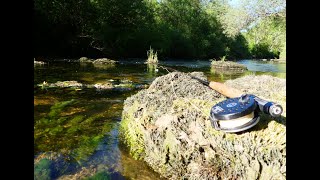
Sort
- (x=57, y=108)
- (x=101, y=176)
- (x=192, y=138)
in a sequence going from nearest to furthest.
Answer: (x=192, y=138), (x=101, y=176), (x=57, y=108)

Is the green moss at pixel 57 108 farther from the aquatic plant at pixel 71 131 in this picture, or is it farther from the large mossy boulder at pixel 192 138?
the large mossy boulder at pixel 192 138

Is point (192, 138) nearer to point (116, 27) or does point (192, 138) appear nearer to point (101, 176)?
point (101, 176)

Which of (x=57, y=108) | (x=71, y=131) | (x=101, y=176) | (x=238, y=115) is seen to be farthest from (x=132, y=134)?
(x=57, y=108)

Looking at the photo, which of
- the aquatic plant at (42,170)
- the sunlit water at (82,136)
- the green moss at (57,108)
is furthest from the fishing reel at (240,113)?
the green moss at (57,108)

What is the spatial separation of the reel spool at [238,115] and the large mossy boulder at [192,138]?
0.12m

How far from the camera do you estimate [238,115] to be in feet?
9.82

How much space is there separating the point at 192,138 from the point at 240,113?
0.91 metres

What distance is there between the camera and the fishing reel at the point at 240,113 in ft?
9.82

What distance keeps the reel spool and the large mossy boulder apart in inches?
4.7
